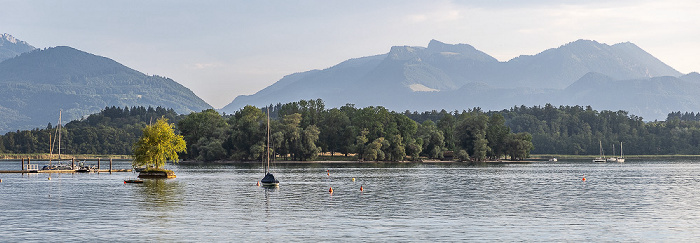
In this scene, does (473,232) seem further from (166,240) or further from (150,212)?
(150,212)

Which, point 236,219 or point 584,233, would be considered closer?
point 584,233

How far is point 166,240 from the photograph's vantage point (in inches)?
1834

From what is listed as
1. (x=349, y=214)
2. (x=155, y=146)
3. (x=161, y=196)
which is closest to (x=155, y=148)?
(x=155, y=146)

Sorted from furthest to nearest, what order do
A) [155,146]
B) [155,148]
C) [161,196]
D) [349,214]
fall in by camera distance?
[155,146] < [155,148] < [161,196] < [349,214]

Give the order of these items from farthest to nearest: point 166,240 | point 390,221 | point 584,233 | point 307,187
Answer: point 307,187
point 390,221
point 584,233
point 166,240

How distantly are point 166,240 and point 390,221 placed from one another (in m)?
17.9

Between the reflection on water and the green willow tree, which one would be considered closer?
the reflection on water

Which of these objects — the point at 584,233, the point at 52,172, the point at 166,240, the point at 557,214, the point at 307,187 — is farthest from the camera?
the point at 52,172

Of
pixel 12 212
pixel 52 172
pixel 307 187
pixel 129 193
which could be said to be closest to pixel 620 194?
pixel 307 187

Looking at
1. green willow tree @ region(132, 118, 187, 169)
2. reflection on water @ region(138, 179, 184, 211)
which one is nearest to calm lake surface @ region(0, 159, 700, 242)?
reflection on water @ region(138, 179, 184, 211)

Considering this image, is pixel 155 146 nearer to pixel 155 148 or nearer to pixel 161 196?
pixel 155 148

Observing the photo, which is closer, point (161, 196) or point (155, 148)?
point (161, 196)

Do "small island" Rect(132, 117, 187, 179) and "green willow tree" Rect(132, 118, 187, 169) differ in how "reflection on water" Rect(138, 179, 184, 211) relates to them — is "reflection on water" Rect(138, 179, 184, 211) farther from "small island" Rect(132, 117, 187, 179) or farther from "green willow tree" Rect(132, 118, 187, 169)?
"green willow tree" Rect(132, 118, 187, 169)

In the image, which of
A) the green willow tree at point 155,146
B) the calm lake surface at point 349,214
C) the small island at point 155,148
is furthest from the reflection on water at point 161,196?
the green willow tree at point 155,146
